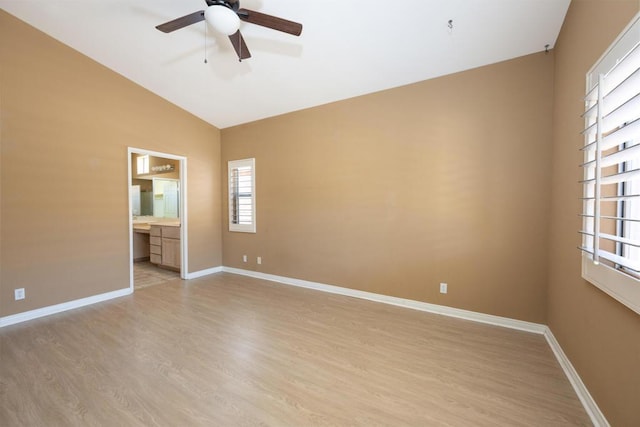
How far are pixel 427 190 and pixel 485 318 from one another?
1522 millimetres

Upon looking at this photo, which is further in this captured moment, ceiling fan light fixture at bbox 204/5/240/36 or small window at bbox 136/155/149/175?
small window at bbox 136/155/149/175

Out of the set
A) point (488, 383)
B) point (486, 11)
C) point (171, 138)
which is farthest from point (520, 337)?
point (171, 138)

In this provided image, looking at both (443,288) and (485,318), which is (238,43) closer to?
(443,288)

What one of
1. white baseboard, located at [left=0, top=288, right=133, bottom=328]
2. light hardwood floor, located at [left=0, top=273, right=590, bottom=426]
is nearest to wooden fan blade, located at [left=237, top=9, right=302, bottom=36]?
light hardwood floor, located at [left=0, top=273, right=590, bottom=426]

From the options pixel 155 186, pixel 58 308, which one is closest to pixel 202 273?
pixel 58 308

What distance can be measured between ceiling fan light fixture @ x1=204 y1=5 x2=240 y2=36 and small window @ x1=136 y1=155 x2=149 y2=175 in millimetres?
5407

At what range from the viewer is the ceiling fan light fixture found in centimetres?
191

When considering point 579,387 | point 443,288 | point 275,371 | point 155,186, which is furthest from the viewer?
point 155,186

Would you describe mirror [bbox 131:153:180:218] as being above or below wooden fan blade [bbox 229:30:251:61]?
below

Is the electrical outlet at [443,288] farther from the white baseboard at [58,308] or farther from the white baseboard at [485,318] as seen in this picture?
the white baseboard at [58,308]

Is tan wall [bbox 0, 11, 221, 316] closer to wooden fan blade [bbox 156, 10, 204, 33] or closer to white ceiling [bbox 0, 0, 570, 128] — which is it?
white ceiling [bbox 0, 0, 570, 128]

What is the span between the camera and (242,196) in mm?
4961

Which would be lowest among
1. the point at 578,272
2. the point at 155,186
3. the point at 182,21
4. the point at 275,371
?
the point at 275,371

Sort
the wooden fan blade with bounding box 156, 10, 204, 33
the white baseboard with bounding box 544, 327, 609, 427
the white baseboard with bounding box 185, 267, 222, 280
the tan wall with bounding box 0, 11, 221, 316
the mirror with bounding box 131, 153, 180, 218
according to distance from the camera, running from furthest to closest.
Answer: the mirror with bounding box 131, 153, 180, 218 → the white baseboard with bounding box 185, 267, 222, 280 → the tan wall with bounding box 0, 11, 221, 316 → the wooden fan blade with bounding box 156, 10, 204, 33 → the white baseboard with bounding box 544, 327, 609, 427
